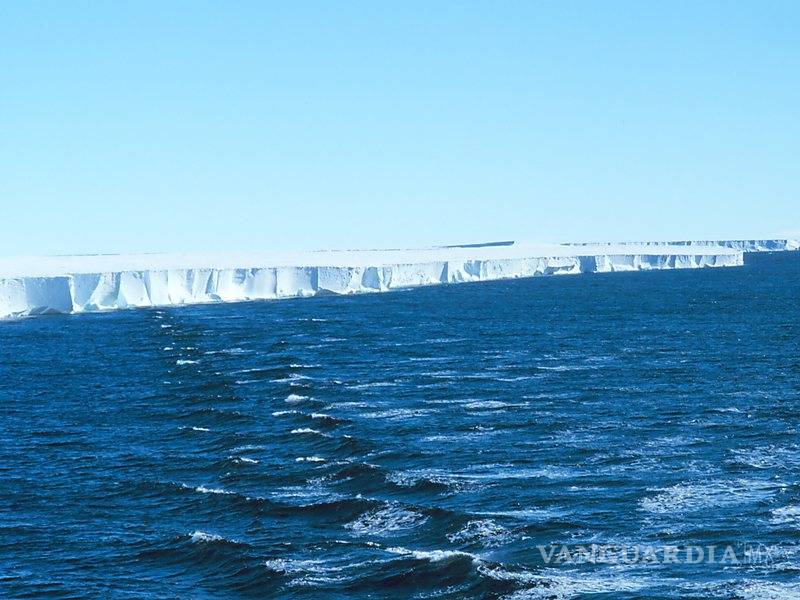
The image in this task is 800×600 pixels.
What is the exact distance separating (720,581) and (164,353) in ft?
120

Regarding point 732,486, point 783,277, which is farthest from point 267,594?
point 783,277

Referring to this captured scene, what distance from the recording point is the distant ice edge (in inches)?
3017

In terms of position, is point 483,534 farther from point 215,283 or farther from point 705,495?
point 215,283

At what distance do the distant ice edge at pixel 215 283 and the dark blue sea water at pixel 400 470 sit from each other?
26.6 m

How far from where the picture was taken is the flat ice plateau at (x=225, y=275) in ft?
253

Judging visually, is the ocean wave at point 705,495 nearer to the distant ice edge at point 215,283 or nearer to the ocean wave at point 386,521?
the ocean wave at point 386,521

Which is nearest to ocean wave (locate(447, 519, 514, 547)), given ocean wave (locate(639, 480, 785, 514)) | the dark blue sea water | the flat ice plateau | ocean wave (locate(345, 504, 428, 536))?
the dark blue sea water

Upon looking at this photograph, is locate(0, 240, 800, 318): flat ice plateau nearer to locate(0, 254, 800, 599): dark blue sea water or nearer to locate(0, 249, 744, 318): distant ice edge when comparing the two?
locate(0, 249, 744, 318): distant ice edge

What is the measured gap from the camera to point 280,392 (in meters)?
36.3

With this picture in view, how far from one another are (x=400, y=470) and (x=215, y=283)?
67.8 meters

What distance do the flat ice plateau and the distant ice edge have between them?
0.07 m

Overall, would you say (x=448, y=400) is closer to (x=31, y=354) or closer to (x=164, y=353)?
(x=164, y=353)

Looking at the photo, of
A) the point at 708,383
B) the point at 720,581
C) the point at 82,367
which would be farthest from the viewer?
the point at 82,367

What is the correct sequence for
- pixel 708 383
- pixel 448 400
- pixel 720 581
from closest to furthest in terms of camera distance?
pixel 720 581, pixel 448 400, pixel 708 383
